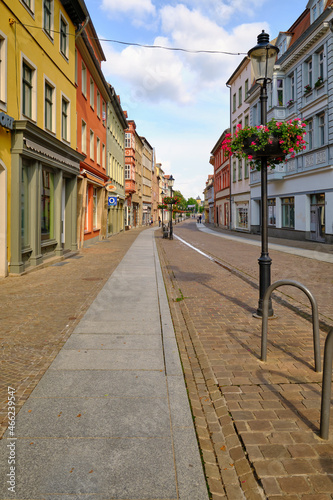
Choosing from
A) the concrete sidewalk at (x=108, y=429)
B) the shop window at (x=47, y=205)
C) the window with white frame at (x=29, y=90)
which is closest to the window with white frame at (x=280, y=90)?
the shop window at (x=47, y=205)

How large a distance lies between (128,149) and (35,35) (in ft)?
127

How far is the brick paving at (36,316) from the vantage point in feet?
13.5

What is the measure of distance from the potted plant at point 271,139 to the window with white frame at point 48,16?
32.4 ft

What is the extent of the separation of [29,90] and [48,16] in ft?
11.4

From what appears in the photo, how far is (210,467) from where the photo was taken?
2654 millimetres

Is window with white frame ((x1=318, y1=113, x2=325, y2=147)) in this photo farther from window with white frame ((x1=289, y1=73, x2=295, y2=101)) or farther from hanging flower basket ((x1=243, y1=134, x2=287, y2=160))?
hanging flower basket ((x1=243, y1=134, x2=287, y2=160))

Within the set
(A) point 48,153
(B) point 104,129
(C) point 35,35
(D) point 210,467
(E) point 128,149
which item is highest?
(E) point 128,149

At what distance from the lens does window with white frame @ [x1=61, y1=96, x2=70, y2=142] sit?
15438 mm

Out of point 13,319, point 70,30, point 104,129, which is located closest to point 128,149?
point 104,129

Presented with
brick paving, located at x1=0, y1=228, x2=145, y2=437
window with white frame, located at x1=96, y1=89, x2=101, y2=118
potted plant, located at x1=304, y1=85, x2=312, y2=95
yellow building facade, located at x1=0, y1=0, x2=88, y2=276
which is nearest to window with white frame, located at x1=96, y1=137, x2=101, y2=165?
window with white frame, located at x1=96, y1=89, x2=101, y2=118

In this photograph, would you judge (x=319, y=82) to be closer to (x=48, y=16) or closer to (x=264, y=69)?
(x=48, y=16)

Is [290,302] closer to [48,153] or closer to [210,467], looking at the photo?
[210,467]

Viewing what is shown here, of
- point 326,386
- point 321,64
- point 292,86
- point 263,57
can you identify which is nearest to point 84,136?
point 321,64

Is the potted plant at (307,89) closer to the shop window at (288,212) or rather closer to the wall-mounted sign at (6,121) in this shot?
the shop window at (288,212)
